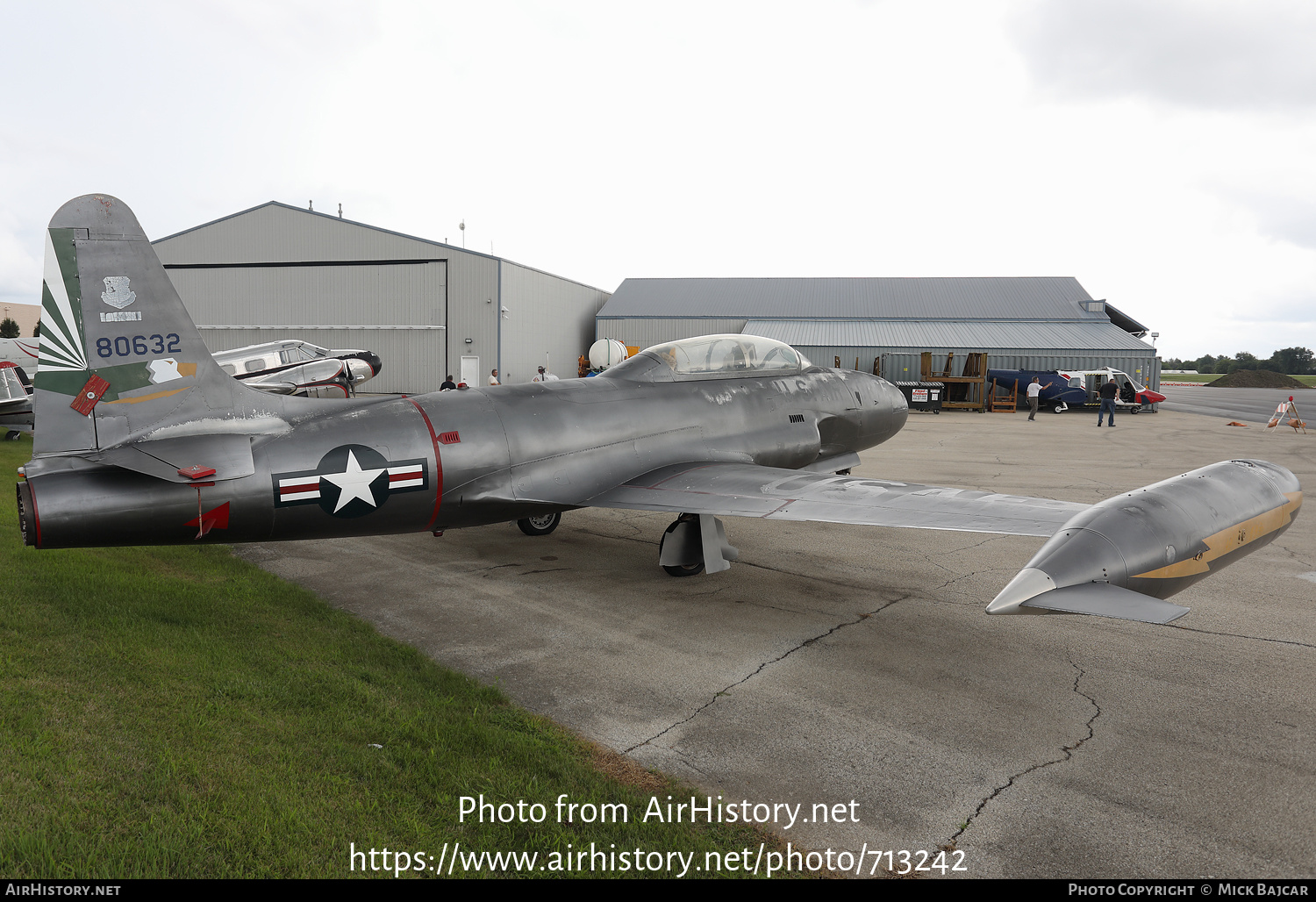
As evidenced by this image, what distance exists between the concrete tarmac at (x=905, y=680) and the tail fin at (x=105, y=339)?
2.46 metres

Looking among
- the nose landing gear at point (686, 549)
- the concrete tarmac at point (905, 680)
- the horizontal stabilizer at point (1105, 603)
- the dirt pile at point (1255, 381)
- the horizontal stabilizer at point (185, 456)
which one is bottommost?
the concrete tarmac at point (905, 680)

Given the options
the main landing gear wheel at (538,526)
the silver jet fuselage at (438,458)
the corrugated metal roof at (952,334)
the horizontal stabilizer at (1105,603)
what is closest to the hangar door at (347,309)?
the corrugated metal roof at (952,334)

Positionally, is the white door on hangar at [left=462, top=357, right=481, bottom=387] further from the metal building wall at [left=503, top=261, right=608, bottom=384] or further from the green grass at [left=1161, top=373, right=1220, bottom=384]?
the green grass at [left=1161, top=373, right=1220, bottom=384]

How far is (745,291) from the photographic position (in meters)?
49.4

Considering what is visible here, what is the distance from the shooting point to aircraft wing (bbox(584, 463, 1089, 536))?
545cm

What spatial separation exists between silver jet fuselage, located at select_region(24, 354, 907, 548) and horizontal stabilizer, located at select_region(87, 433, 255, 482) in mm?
30

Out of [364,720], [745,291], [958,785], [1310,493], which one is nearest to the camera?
[958,785]

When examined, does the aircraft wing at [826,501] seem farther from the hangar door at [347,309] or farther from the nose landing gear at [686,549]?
the hangar door at [347,309]

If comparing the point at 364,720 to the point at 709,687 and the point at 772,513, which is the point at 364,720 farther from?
the point at 772,513

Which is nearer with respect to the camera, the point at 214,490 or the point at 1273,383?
the point at 214,490

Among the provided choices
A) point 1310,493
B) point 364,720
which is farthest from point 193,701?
point 1310,493

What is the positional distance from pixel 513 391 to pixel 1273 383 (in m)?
105

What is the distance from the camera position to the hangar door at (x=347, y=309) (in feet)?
114

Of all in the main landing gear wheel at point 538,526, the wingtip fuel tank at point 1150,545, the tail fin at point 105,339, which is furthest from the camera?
the main landing gear wheel at point 538,526
